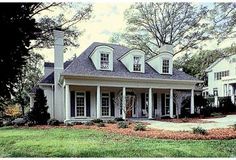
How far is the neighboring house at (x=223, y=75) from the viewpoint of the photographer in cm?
785

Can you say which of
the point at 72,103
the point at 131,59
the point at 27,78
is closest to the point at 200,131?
the point at 27,78

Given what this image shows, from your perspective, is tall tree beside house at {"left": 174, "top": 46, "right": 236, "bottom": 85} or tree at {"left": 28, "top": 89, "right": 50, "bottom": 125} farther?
tree at {"left": 28, "top": 89, "right": 50, "bottom": 125}

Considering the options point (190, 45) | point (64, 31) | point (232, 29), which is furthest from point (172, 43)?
point (64, 31)

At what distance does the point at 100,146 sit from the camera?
6477mm

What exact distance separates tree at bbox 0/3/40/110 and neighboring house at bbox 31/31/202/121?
147 inches

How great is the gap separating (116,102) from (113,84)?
59cm

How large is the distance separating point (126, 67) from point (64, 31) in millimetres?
4114

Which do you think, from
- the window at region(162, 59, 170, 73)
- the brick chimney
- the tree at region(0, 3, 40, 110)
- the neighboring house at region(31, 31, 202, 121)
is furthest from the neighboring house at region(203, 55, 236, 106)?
the tree at region(0, 3, 40, 110)

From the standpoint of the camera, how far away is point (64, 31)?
7863 millimetres

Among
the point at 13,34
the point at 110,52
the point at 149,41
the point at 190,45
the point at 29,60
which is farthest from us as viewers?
the point at 110,52

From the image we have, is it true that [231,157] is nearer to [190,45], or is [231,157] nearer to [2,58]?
[190,45]

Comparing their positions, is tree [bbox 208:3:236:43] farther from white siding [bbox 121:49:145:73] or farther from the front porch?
the front porch

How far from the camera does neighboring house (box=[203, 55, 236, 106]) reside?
7848 millimetres

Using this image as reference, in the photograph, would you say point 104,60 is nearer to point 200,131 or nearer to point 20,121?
point 20,121
